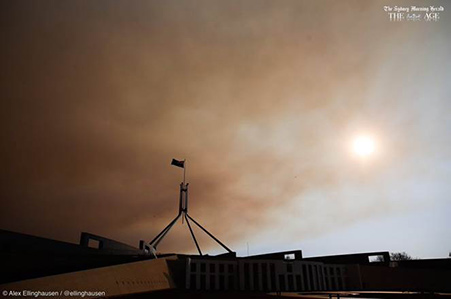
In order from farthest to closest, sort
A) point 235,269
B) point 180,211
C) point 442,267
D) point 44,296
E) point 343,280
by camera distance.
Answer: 1. point 180,211
2. point 343,280
3. point 442,267
4. point 235,269
5. point 44,296

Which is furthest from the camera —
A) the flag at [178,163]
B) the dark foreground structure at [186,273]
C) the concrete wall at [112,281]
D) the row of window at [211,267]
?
the flag at [178,163]

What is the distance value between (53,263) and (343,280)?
97.8 feet

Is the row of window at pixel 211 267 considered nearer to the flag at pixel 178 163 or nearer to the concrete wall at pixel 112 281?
the concrete wall at pixel 112 281

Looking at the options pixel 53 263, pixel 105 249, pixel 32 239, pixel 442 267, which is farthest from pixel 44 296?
pixel 442 267

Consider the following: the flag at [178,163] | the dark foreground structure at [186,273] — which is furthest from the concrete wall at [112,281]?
the flag at [178,163]

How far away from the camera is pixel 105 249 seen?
104ft

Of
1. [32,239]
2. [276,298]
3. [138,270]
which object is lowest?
[276,298]

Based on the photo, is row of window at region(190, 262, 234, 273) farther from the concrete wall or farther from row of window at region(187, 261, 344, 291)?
the concrete wall

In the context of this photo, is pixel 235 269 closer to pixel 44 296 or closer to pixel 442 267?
pixel 44 296

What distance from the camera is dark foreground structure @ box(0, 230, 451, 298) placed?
45.6ft

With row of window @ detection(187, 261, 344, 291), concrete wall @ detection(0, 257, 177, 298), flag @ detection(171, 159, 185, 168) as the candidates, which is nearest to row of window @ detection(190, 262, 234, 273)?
row of window @ detection(187, 261, 344, 291)

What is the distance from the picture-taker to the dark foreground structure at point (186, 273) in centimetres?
1391

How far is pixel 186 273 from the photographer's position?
83.3 ft

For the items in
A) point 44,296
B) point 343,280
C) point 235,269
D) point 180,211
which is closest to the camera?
point 44,296
